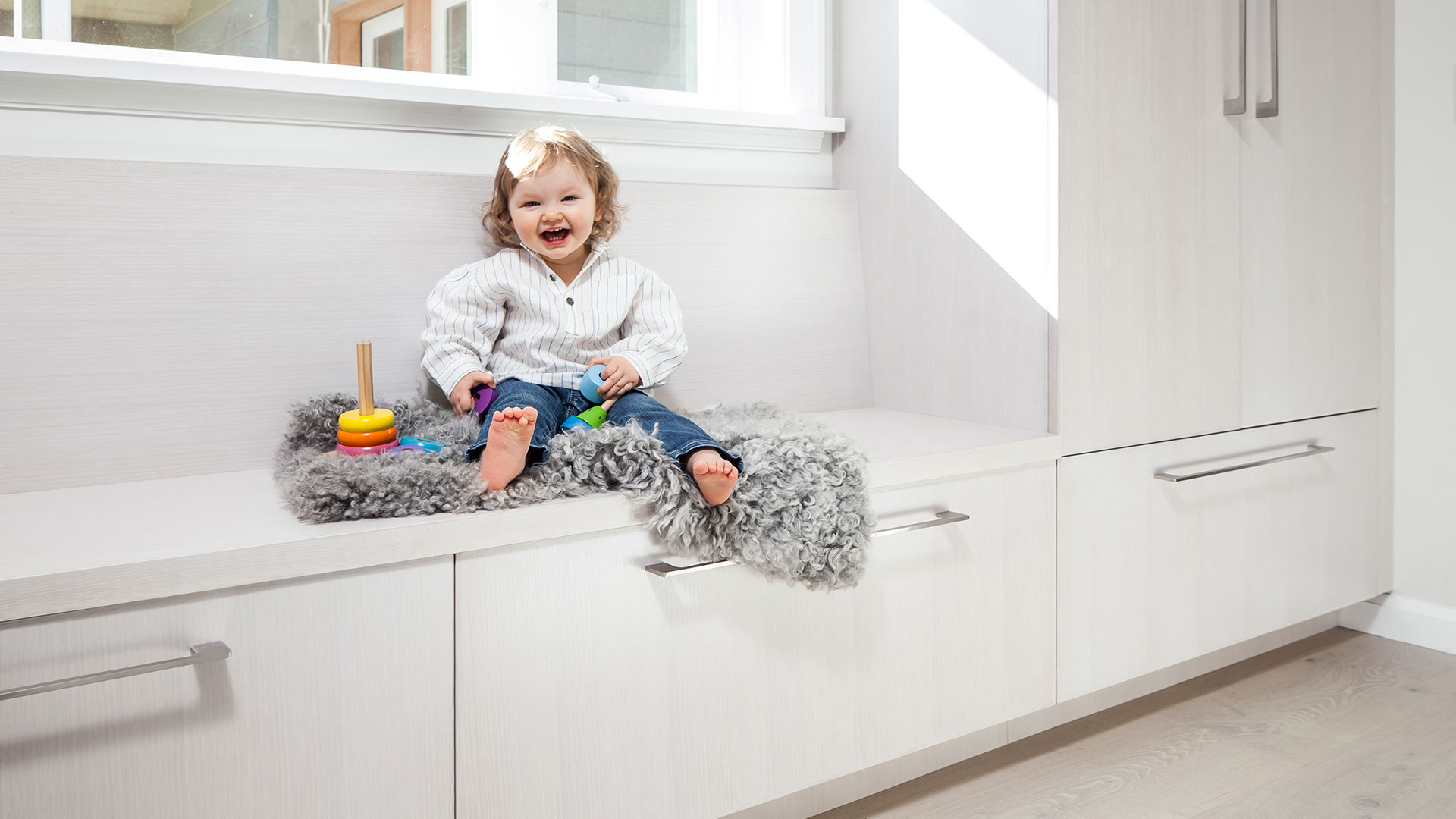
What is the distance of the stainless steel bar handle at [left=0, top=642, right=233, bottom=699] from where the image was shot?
817mm

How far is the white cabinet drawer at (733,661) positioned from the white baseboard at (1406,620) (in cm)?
108

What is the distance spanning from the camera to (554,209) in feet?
4.42

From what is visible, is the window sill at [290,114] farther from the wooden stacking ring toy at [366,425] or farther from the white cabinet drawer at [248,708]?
the white cabinet drawer at [248,708]

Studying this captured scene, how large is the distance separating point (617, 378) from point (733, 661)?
39 centimetres

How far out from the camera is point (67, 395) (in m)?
1.21

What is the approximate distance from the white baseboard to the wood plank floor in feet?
0.32

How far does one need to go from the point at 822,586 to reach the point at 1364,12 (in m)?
1.67

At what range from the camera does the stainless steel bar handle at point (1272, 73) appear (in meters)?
1.73

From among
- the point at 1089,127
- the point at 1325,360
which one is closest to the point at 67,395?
the point at 1089,127

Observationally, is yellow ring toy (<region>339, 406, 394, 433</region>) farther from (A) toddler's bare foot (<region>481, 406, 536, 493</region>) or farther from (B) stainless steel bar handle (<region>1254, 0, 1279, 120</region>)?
(B) stainless steel bar handle (<region>1254, 0, 1279, 120</region>)

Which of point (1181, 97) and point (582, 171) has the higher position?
point (1181, 97)

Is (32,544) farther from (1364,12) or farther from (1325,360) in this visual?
(1364,12)

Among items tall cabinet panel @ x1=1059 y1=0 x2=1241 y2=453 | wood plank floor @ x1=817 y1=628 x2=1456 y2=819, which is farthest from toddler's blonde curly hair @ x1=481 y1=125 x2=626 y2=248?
wood plank floor @ x1=817 y1=628 x2=1456 y2=819

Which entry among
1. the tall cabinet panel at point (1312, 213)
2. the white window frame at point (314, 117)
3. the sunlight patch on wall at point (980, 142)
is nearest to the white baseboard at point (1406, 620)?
the tall cabinet panel at point (1312, 213)
